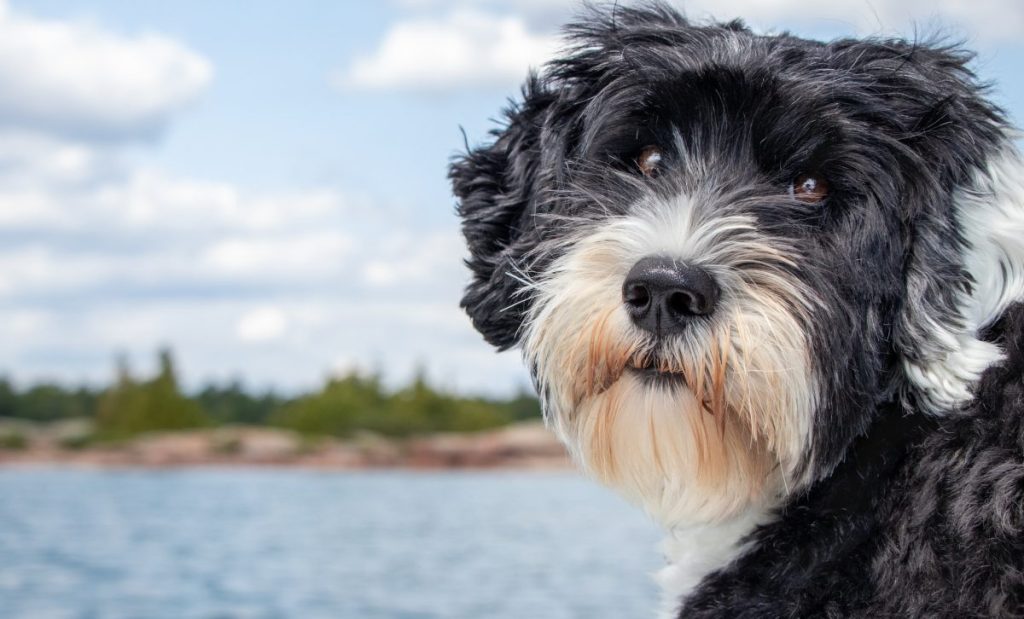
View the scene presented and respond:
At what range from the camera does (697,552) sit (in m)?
3.20

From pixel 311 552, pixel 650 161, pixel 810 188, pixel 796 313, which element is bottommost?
pixel 311 552

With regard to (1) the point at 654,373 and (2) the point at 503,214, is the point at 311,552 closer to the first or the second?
(2) the point at 503,214

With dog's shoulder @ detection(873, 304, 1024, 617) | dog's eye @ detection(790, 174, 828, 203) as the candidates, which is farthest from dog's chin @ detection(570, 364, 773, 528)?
dog's eye @ detection(790, 174, 828, 203)

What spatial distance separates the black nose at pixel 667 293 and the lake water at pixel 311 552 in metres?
1.18

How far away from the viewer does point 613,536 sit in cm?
5366

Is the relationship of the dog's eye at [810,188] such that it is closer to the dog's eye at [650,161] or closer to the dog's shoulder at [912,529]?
the dog's eye at [650,161]

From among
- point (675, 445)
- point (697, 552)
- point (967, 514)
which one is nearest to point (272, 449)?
point (697, 552)

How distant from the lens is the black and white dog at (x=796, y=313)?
269 centimetres

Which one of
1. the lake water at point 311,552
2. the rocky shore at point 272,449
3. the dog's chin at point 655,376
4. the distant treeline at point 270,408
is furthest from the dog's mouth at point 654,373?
the distant treeline at point 270,408

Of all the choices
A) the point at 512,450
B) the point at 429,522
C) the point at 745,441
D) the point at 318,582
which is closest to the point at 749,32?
the point at 745,441

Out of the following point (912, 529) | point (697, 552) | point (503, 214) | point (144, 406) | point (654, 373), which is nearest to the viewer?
point (912, 529)

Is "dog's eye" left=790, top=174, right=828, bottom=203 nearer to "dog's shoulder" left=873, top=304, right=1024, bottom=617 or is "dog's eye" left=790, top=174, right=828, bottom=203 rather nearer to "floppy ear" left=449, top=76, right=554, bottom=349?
"dog's shoulder" left=873, top=304, right=1024, bottom=617

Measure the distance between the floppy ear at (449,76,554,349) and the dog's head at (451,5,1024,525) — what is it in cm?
19

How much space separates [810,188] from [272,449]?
301ft
